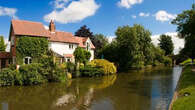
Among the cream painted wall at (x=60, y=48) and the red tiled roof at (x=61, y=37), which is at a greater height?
the red tiled roof at (x=61, y=37)

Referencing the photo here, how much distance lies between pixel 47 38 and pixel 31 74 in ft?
26.5

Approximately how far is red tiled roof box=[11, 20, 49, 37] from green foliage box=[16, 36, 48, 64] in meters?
0.89

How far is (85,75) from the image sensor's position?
26.2m

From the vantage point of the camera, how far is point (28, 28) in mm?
23562

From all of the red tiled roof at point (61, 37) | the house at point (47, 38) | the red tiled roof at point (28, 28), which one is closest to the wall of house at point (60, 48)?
the house at point (47, 38)

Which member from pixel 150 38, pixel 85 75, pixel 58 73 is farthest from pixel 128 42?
pixel 58 73

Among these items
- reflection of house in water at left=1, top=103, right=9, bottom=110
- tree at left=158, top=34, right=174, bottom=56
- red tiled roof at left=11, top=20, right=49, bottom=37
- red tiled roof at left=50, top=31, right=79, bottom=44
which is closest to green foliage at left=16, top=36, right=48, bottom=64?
red tiled roof at left=11, top=20, right=49, bottom=37

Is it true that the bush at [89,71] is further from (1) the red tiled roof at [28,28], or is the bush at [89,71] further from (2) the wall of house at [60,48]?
(1) the red tiled roof at [28,28]

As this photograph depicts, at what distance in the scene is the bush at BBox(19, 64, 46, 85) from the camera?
709 inches

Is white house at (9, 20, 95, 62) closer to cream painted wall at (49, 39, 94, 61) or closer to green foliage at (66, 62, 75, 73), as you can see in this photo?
cream painted wall at (49, 39, 94, 61)

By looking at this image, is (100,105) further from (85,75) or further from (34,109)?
(85,75)

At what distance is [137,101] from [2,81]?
15.7 meters

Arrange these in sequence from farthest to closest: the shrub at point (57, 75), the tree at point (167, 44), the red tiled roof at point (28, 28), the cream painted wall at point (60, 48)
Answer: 1. the tree at point (167, 44)
2. the cream painted wall at point (60, 48)
3. the red tiled roof at point (28, 28)
4. the shrub at point (57, 75)

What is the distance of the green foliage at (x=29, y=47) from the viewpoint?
2157cm
